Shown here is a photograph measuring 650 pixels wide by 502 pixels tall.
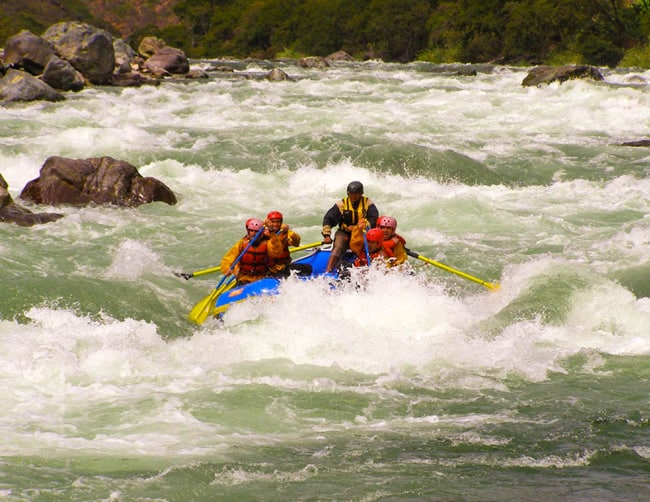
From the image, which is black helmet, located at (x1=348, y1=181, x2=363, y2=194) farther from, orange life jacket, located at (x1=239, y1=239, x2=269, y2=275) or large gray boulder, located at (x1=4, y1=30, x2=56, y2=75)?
large gray boulder, located at (x1=4, y1=30, x2=56, y2=75)

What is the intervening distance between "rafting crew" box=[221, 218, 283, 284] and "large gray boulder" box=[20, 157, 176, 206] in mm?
4661

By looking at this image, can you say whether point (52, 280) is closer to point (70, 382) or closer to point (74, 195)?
point (70, 382)

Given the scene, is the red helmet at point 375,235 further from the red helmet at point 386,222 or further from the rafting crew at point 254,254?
the rafting crew at point 254,254

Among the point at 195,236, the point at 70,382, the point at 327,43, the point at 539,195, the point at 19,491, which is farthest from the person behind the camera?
the point at 327,43

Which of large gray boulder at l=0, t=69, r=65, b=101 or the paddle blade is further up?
large gray boulder at l=0, t=69, r=65, b=101

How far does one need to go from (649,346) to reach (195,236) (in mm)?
6295

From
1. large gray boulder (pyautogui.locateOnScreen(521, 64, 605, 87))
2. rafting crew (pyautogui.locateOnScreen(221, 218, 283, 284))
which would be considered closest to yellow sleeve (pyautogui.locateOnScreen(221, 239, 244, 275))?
rafting crew (pyautogui.locateOnScreen(221, 218, 283, 284))

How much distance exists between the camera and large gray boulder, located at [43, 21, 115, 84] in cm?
2795

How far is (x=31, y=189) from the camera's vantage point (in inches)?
521

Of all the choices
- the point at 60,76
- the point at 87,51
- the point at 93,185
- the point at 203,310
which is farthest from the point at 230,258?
the point at 87,51

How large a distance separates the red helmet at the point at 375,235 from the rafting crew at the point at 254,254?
34.3 inches

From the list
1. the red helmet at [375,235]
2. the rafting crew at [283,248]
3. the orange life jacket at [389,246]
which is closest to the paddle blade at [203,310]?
the rafting crew at [283,248]

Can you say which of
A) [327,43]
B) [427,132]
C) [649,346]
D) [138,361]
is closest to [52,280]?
[138,361]

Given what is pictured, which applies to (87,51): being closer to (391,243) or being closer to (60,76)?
(60,76)
